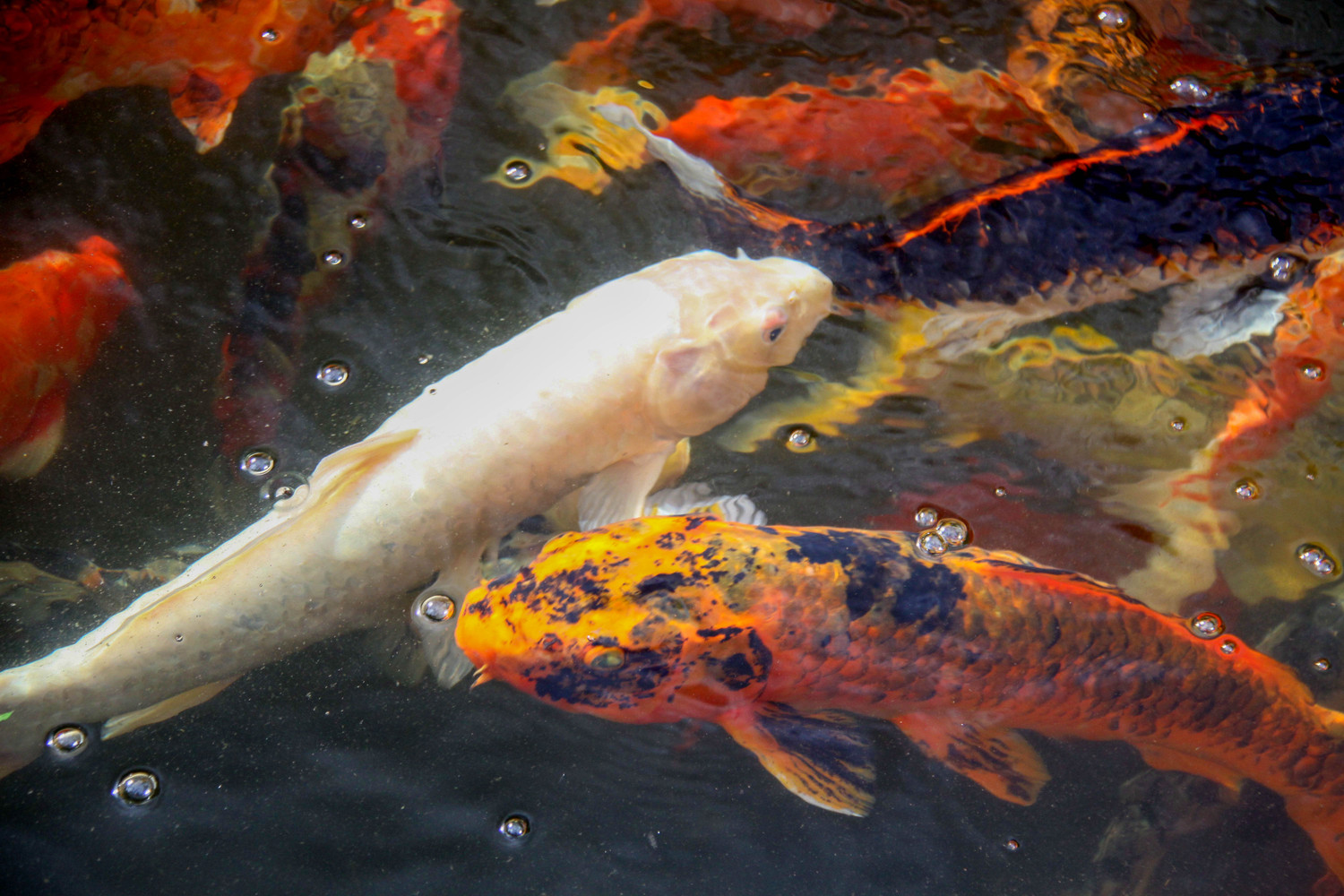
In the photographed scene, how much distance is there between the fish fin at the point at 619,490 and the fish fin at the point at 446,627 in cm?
35

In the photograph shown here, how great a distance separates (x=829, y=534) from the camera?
2.21m

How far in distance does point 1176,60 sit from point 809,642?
2.64m

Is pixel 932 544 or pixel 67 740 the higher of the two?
pixel 932 544

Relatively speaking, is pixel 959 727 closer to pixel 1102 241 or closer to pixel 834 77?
pixel 1102 241

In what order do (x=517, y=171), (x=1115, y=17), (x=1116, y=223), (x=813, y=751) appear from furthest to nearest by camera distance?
(x=1115, y=17)
(x=517, y=171)
(x=1116, y=223)
(x=813, y=751)

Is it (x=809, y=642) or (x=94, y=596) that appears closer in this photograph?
(x=809, y=642)

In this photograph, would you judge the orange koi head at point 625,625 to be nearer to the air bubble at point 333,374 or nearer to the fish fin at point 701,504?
the fish fin at point 701,504

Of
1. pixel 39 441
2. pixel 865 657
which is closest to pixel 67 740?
pixel 39 441

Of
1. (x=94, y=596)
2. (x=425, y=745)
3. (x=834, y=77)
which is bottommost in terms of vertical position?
(x=425, y=745)

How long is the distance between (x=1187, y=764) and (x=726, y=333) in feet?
6.06

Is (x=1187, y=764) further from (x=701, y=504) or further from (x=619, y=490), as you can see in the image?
(x=619, y=490)

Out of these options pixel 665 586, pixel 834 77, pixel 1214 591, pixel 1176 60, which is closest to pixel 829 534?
pixel 665 586

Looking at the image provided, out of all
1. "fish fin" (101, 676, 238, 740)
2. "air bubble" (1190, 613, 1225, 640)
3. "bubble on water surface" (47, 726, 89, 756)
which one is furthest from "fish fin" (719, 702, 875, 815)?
"bubble on water surface" (47, 726, 89, 756)

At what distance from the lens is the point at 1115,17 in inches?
122
